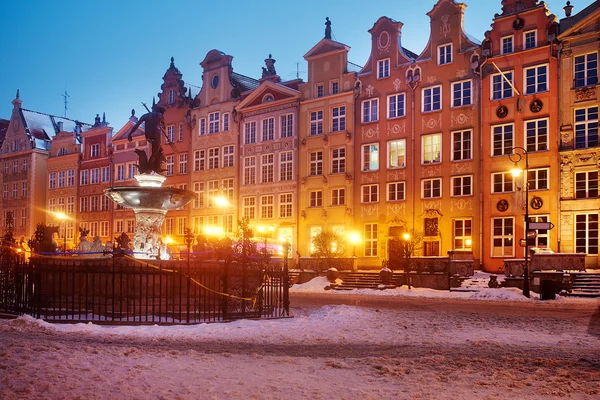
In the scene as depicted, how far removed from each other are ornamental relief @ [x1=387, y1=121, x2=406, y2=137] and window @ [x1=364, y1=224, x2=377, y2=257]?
6.02 meters

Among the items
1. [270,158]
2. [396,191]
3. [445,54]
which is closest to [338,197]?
[396,191]

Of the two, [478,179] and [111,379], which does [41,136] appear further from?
[111,379]

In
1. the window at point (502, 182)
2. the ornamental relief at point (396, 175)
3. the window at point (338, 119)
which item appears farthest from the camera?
the window at point (338, 119)

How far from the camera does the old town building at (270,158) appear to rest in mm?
47500

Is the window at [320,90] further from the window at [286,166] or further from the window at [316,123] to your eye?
the window at [286,166]

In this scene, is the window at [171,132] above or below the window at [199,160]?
above

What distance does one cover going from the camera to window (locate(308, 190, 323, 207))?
4575cm

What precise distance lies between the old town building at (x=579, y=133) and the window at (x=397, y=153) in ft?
31.8

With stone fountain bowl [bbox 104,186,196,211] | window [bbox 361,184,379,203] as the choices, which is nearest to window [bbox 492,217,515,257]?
window [bbox 361,184,379,203]

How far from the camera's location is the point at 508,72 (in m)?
37.3

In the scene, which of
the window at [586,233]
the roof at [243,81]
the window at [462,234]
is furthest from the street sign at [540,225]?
the roof at [243,81]

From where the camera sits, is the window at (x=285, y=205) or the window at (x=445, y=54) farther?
the window at (x=285, y=205)

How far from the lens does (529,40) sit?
3672 cm

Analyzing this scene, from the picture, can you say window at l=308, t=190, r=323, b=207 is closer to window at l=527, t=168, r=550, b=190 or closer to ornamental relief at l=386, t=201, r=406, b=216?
ornamental relief at l=386, t=201, r=406, b=216
